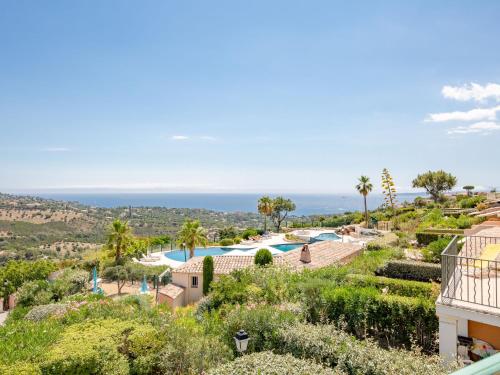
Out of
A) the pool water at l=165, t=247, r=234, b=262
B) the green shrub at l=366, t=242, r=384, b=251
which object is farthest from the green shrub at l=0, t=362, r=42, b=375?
the pool water at l=165, t=247, r=234, b=262

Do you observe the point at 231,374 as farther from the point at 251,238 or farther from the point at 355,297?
the point at 251,238

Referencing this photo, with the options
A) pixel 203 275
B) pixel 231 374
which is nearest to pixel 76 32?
pixel 203 275

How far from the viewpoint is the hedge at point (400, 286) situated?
9.57 m

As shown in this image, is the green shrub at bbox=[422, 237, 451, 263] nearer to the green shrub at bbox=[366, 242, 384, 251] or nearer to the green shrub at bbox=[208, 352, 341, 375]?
the green shrub at bbox=[366, 242, 384, 251]

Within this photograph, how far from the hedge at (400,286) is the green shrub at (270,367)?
5065mm

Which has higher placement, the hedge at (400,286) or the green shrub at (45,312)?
the hedge at (400,286)

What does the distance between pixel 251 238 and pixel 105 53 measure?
24198mm

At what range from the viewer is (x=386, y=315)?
340 inches

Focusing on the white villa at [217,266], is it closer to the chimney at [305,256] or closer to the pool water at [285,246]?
the chimney at [305,256]

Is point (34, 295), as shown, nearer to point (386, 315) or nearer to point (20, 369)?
point (20, 369)

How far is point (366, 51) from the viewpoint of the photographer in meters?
14.9

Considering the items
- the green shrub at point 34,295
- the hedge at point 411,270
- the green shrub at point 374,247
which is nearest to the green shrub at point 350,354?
the hedge at point 411,270

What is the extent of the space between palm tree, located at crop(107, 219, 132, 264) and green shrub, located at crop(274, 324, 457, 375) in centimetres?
2274

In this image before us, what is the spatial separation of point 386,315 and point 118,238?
76.8 feet
